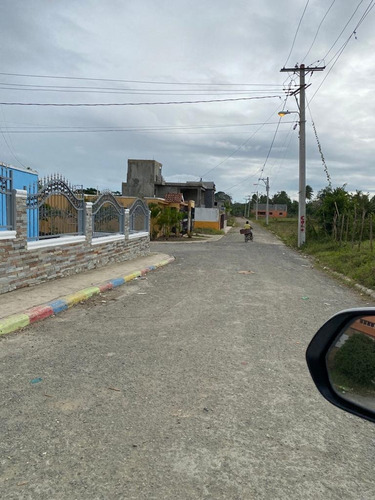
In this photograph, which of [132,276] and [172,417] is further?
[132,276]

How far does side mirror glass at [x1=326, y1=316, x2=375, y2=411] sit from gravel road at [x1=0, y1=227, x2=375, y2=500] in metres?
1.19

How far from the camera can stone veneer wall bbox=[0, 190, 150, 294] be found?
9109 mm

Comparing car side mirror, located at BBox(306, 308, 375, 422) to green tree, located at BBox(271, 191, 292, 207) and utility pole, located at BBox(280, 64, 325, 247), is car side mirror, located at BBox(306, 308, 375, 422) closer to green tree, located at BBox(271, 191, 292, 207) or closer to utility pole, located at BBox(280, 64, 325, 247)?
utility pole, located at BBox(280, 64, 325, 247)

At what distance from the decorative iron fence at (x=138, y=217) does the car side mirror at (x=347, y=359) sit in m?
16.5

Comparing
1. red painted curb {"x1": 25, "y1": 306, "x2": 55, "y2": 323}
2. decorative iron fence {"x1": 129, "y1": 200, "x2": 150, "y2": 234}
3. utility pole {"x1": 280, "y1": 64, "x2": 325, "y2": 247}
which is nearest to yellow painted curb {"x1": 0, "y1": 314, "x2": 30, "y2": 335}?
red painted curb {"x1": 25, "y1": 306, "x2": 55, "y2": 323}

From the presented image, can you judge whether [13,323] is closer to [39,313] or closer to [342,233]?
[39,313]

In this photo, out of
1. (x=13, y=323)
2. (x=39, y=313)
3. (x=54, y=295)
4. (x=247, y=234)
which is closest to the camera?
(x=13, y=323)

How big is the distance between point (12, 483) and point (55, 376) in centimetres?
194

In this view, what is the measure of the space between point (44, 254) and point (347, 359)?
9.52 meters

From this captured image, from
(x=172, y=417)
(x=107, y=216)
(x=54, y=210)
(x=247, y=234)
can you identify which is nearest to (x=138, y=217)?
(x=107, y=216)

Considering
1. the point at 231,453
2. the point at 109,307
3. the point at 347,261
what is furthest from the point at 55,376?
the point at 347,261

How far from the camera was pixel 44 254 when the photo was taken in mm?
10617

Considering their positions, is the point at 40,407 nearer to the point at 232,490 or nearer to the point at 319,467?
the point at 232,490

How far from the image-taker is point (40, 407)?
398 centimetres
